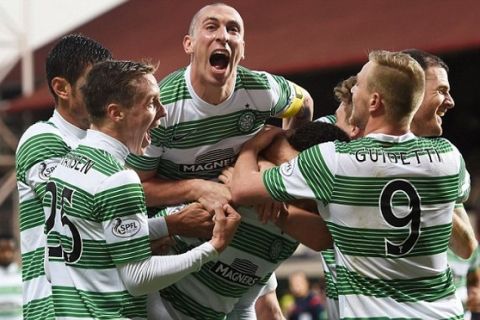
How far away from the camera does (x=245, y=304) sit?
7.19 metres

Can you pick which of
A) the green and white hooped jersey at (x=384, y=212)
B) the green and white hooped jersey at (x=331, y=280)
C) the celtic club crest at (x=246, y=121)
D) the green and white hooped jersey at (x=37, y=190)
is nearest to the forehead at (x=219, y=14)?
the celtic club crest at (x=246, y=121)

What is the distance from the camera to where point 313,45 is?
2353 cm

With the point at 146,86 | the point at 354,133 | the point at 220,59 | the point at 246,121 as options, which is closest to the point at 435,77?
the point at 354,133

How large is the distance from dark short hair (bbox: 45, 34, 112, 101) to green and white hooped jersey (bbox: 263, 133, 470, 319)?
1168 millimetres

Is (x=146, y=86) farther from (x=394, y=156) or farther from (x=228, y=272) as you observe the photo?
(x=228, y=272)

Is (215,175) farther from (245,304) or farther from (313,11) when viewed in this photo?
(313,11)

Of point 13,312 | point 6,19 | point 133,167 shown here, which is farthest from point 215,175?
point 6,19

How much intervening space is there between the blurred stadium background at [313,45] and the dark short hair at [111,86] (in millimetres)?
13825

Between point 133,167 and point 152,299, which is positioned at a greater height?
point 133,167

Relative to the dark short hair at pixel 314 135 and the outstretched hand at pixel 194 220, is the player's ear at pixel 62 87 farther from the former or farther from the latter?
the dark short hair at pixel 314 135

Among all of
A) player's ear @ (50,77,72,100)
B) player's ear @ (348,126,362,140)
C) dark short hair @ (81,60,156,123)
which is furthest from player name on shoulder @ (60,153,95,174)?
player's ear @ (348,126,362,140)

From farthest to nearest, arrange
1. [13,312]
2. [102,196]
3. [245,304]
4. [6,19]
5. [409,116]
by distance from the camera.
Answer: [6,19], [13,312], [245,304], [409,116], [102,196]

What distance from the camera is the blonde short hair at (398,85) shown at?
19.5ft

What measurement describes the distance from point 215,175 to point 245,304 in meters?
0.78
